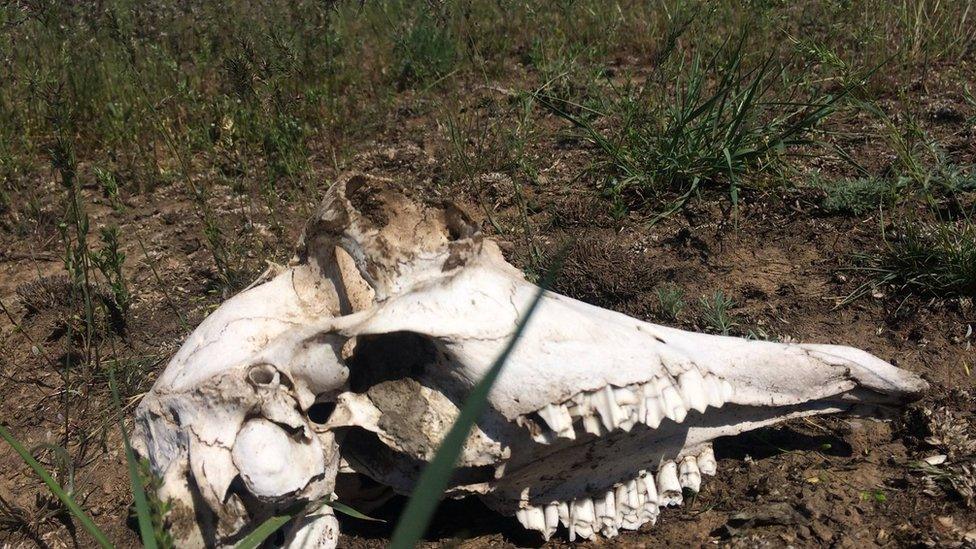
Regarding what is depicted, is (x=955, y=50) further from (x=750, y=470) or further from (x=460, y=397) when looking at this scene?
(x=460, y=397)

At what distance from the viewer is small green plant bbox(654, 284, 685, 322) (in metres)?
3.10

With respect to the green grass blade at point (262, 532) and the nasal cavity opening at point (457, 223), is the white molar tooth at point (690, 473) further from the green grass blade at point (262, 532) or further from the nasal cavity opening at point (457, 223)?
the green grass blade at point (262, 532)

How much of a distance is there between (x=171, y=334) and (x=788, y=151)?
2935 mm

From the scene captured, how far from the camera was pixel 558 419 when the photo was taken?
2064mm

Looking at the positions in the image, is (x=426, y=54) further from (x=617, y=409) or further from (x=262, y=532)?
(x=262, y=532)

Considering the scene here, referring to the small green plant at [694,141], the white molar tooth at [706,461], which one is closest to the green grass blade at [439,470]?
the white molar tooth at [706,461]

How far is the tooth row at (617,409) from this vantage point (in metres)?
2.07

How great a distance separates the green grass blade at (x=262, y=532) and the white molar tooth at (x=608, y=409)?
83cm

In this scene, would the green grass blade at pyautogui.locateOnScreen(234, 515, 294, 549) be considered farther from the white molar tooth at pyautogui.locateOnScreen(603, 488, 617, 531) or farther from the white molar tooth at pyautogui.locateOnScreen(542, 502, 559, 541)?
the white molar tooth at pyautogui.locateOnScreen(603, 488, 617, 531)

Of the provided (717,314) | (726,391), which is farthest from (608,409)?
(717,314)

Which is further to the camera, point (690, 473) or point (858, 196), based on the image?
point (858, 196)

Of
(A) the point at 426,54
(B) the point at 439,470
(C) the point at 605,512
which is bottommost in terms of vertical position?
(C) the point at 605,512

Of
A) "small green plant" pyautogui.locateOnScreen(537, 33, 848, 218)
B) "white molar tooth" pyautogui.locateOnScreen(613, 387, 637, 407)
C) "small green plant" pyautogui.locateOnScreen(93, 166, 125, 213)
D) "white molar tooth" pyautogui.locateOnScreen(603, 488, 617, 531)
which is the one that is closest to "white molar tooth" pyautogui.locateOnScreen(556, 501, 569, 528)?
"white molar tooth" pyautogui.locateOnScreen(603, 488, 617, 531)

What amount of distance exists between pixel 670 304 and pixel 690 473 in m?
0.85
